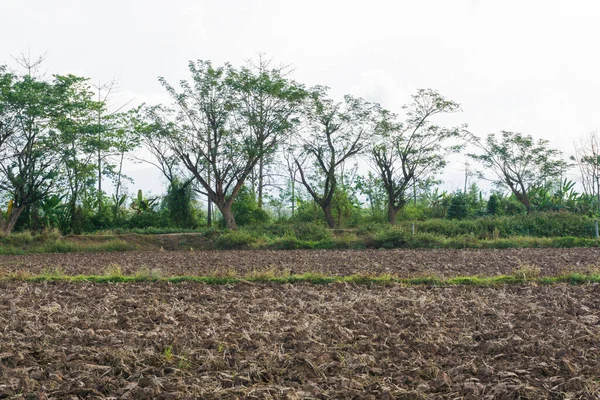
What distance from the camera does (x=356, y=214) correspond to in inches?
1296

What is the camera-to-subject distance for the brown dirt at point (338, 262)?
13.0 meters

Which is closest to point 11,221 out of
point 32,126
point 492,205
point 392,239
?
point 32,126

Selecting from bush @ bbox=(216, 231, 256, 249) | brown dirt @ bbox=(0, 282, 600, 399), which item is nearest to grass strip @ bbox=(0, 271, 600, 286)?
brown dirt @ bbox=(0, 282, 600, 399)

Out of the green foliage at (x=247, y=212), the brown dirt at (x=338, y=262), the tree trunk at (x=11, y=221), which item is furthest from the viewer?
the green foliage at (x=247, y=212)

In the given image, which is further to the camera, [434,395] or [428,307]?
[428,307]

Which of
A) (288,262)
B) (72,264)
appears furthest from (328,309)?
(72,264)

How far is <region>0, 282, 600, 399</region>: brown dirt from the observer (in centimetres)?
469

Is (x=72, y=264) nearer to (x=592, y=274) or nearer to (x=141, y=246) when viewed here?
(x=141, y=246)

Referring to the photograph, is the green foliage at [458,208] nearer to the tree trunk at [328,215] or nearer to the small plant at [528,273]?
the tree trunk at [328,215]

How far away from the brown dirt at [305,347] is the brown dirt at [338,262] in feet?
13.2

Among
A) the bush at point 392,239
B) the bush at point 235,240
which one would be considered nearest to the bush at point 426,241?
the bush at point 392,239

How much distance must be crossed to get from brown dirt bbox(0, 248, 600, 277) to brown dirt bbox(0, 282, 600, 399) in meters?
4.02

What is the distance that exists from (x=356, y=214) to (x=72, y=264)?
1932cm

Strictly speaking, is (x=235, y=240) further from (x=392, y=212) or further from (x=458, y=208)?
(x=458, y=208)
